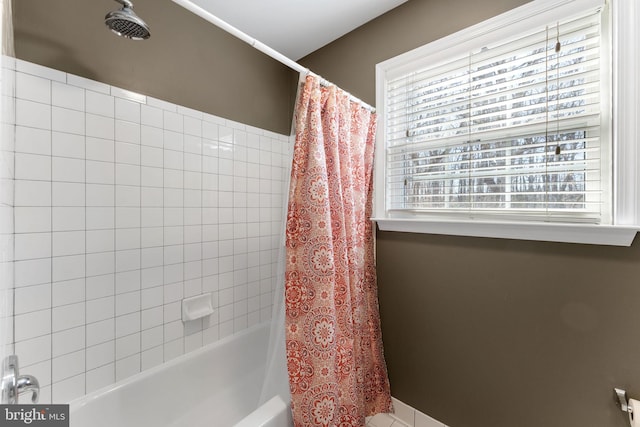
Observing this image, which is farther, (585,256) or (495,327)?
(495,327)

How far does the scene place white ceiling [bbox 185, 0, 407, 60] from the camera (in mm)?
1578

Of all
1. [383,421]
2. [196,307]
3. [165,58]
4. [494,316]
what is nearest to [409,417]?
[383,421]

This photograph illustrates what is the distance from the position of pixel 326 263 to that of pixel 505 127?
41.8 inches

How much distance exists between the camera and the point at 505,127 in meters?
1.25

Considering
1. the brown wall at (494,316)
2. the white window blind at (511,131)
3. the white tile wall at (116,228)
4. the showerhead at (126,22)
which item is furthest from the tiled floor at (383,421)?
the showerhead at (126,22)

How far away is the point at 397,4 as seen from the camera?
1577 millimetres

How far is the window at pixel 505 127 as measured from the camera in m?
1.07

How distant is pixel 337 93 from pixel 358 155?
350 millimetres

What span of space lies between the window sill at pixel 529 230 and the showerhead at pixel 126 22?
1446 mm

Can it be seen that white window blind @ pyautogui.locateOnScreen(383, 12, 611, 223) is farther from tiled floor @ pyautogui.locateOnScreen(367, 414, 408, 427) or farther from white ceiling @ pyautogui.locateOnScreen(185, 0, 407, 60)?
tiled floor @ pyautogui.locateOnScreen(367, 414, 408, 427)

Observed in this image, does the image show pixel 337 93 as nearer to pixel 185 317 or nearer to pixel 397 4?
pixel 397 4

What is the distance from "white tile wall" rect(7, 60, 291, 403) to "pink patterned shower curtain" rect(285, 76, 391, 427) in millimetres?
232

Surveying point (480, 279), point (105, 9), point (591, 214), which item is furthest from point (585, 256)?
point (105, 9)

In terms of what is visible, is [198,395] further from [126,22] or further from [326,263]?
[126,22]
